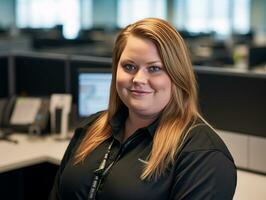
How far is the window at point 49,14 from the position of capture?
12.6 meters

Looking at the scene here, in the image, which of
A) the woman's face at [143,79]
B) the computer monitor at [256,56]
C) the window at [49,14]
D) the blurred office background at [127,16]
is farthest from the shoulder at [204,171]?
the window at [49,14]

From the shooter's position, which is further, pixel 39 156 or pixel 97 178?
pixel 39 156

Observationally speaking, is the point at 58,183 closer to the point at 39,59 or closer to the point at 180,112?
the point at 180,112

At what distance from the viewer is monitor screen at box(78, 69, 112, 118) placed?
2.72m

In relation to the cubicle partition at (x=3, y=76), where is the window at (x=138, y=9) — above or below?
below

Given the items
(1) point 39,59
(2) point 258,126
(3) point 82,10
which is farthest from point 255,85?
(3) point 82,10

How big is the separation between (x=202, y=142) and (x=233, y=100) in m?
0.92

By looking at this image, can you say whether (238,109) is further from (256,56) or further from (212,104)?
(256,56)

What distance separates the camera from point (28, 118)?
294cm

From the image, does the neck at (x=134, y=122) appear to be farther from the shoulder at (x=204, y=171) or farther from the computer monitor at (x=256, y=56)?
the computer monitor at (x=256, y=56)

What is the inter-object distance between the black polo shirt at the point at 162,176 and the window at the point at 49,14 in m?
11.0

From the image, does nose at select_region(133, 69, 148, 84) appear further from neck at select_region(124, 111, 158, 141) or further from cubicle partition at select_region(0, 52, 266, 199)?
cubicle partition at select_region(0, 52, 266, 199)

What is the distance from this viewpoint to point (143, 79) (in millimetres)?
1592

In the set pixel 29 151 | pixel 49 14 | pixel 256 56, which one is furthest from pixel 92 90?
pixel 49 14
